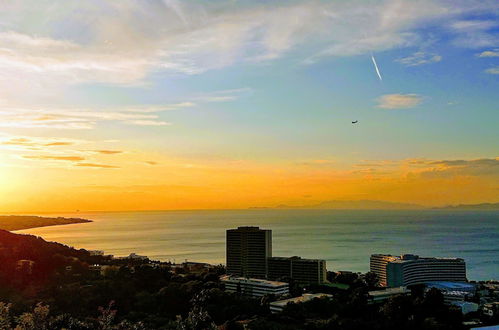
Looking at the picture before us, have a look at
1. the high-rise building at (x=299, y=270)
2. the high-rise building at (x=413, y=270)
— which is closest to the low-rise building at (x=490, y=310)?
the high-rise building at (x=413, y=270)

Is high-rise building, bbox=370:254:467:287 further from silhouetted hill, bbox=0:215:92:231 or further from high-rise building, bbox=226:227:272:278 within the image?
silhouetted hill, bbox=0:215:92:231

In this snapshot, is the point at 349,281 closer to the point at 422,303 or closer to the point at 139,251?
the point at 422,303

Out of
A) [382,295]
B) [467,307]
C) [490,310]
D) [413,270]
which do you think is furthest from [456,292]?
[413,270]

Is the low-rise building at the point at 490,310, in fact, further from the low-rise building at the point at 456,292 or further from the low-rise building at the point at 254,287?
the low-rise building at the point at 254,287

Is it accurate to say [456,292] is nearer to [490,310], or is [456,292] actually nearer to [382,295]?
[382,295]

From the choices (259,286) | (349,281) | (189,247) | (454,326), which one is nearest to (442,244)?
(189,247)

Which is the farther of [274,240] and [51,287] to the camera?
[274,240]

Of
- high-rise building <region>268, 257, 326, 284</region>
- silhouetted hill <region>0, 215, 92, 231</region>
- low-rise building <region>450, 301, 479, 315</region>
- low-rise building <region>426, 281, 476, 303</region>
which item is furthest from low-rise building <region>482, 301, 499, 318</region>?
silhouetted hill <region>0, 215, 92, 231</region>

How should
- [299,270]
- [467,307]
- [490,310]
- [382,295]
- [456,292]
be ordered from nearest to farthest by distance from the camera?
[490,310], [467,307], [382,295], [456,292], [299,270]
